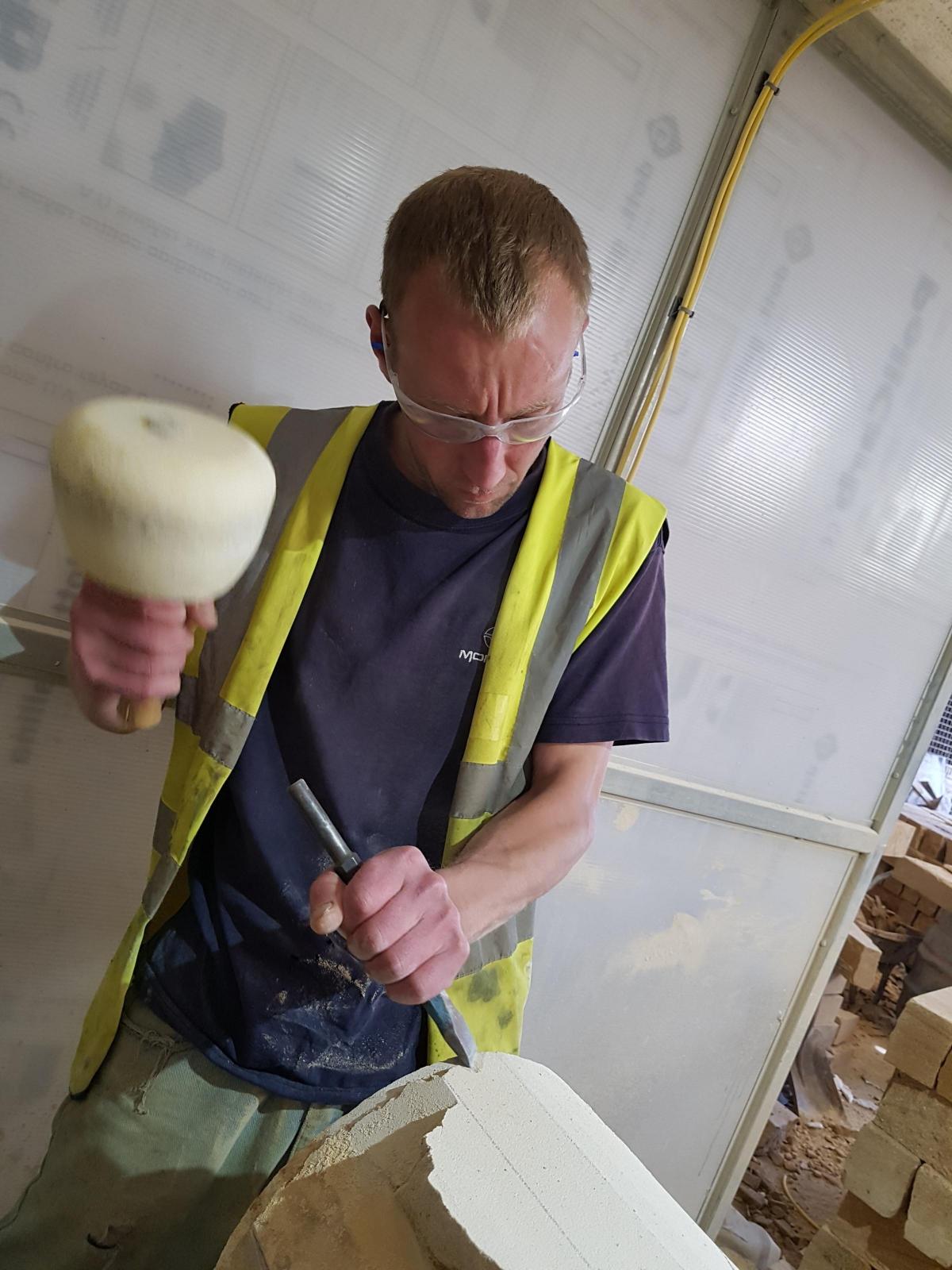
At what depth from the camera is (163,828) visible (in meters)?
1.28

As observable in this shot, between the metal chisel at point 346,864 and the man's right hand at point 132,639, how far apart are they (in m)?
0.19

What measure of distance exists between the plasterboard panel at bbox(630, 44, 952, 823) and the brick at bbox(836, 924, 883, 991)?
8.69 ft

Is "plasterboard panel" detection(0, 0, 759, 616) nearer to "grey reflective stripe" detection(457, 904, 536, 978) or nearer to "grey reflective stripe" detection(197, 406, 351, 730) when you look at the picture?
"grey reflective stripe" detection(197, 406, 351, 730)

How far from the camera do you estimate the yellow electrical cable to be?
1734 mm

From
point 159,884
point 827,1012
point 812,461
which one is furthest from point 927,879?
point 159,884

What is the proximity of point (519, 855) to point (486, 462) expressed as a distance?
0.54 metres

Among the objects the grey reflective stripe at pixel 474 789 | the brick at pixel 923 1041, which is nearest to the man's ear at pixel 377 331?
the grey reflective stripe at pixel 474 789

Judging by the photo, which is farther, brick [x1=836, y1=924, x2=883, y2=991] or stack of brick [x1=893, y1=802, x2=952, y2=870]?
stack of brick [x1=893, y1=802, x2=952, y2=870]

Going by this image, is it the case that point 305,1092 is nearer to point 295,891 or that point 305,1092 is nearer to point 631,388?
point 295,891

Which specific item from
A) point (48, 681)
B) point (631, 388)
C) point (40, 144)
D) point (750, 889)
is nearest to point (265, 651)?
point (48, 681)

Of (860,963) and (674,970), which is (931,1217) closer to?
(674,970)

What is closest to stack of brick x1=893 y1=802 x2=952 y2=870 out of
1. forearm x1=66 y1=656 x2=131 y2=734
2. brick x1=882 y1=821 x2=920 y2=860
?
brick x1=882 y1=821 x2=920 y2=860

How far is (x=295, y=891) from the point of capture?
1188 millimetres

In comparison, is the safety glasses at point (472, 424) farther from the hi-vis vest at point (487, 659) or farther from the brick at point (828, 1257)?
the brick at point (828, 1257)
